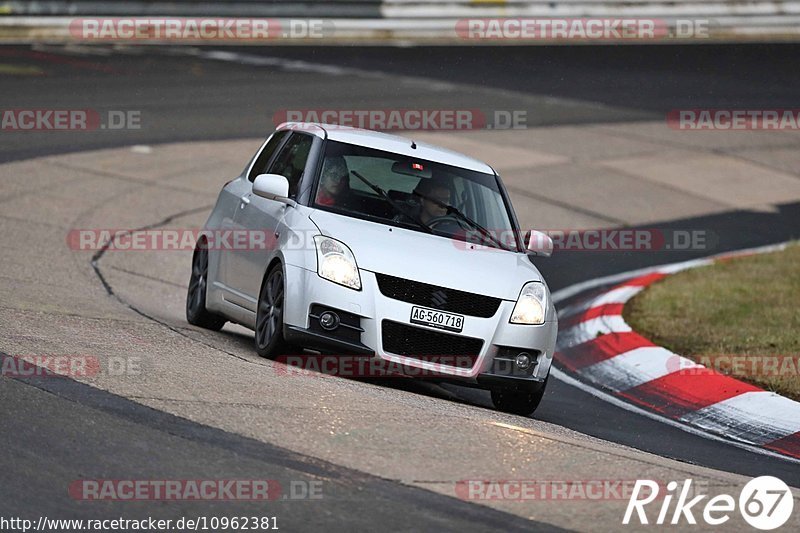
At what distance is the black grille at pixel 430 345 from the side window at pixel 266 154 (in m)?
2.35

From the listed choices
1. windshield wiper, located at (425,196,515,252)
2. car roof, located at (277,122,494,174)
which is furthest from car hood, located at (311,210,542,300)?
car roof, located at (277,122,494,174)

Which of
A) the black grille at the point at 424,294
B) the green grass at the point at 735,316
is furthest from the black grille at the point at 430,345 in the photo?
the green grass at the point at 735,316

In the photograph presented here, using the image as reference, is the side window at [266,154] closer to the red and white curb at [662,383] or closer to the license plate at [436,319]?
the license plate at [436,319]

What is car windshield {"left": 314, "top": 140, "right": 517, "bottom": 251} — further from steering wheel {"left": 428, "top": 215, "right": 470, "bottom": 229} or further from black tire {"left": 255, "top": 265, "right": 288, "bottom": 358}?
black tire {"left": 255, "top": 265, "right": 288, "bottom": 358}

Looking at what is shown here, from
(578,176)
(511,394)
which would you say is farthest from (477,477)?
(578,176)

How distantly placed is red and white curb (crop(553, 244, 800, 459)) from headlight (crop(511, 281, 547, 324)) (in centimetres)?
153

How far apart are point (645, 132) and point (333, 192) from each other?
47.9 feet

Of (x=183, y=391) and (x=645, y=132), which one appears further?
(x=645, y=132)

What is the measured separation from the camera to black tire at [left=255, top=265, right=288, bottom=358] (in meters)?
8.80

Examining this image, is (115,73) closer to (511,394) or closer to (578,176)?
(578,176)

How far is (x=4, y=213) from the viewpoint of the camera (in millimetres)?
14445

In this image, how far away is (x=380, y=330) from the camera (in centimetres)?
846

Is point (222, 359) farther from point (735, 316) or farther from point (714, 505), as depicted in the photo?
point (735, 316)

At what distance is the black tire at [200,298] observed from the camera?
1062 centimetres
